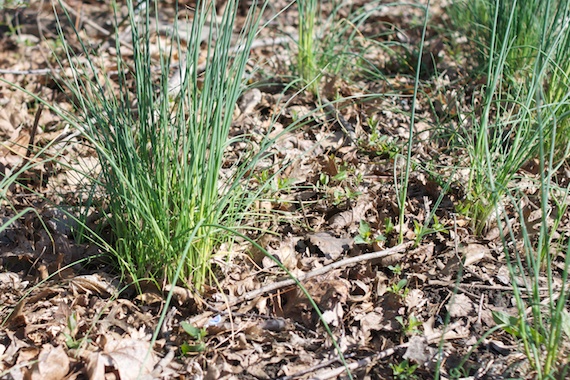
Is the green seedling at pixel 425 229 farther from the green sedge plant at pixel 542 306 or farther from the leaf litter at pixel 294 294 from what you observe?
the green sedge plant at pixel 542 306

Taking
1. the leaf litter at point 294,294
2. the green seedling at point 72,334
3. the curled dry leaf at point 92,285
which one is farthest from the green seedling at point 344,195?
the green seedling at point 72,334

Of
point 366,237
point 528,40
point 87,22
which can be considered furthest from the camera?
point 87,22

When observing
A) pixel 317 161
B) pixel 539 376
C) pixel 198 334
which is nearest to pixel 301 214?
pixel 317 161

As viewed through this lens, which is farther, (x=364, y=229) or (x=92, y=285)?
(x=364, y=229)

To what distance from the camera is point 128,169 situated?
2.09m

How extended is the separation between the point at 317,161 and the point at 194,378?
1.28 meters

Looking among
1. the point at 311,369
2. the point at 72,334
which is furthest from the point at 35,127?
the point at 311,369

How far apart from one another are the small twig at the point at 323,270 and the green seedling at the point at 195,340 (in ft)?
0.61

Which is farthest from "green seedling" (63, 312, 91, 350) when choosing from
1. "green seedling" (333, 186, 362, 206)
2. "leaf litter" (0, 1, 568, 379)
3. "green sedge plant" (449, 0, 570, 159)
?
"green sedge plant" (449, 0, 570, 159)

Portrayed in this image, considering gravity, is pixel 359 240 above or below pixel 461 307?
above

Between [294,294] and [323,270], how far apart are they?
0.15 meters

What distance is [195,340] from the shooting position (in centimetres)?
210

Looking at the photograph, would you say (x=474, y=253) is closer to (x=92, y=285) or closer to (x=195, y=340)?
(x=195, y=340)

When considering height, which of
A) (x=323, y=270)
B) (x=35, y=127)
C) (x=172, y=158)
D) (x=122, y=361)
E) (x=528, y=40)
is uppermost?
(x=528, y=40)
